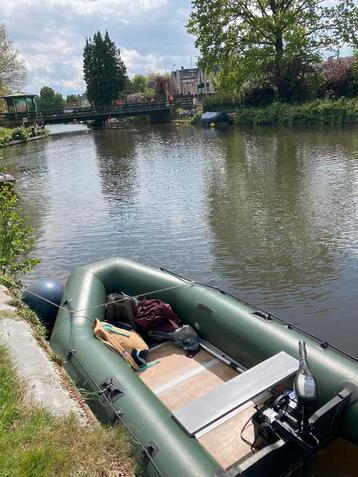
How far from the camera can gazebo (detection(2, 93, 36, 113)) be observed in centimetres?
4372

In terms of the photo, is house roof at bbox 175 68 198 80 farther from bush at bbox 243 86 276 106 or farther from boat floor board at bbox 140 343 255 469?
boat floor board at bbox 140 343 255 469

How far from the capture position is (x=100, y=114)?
45719 mm

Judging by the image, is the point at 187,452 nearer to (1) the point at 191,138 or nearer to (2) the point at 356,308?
(2) the point at 356,308

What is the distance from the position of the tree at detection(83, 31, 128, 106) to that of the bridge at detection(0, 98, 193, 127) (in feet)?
35.0

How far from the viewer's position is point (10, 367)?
3828 millimetres

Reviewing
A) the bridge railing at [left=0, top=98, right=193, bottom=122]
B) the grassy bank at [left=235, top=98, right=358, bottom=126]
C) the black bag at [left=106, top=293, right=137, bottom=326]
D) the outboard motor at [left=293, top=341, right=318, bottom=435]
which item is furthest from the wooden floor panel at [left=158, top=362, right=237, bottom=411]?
the bridge railing at [left=0, top=98, right=193, bottom=122]

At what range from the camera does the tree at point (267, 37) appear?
29.4 metres

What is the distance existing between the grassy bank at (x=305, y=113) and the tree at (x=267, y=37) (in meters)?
2.33

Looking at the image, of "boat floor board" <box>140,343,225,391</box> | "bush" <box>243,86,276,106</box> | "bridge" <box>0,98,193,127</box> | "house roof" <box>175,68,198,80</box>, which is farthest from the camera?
"house roof" <box>175,68,198,80</box>

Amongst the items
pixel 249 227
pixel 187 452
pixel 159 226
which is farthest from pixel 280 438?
pixel 159 226

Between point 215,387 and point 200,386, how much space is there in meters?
0.29

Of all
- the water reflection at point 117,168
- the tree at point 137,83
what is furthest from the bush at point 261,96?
the tree at point 137,83

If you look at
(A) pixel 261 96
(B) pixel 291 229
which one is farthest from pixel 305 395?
(A) pixel 261 96

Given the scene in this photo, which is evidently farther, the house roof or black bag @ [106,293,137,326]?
the house roof
